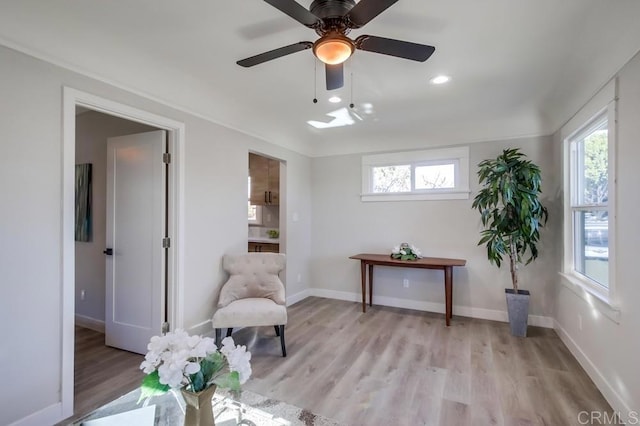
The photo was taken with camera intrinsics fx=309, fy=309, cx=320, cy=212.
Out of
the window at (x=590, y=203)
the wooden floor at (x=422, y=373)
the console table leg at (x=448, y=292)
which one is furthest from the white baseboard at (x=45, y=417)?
the window at (x=590, y=203)

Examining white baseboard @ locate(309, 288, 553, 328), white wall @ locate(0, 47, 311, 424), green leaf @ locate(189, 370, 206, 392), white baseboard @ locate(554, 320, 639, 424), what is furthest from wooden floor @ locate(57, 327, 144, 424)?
white baseboard @ locate(554, 320, 639, 424)

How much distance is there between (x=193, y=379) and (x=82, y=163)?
3872 mm

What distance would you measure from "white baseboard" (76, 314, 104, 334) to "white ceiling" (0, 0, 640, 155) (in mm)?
2781

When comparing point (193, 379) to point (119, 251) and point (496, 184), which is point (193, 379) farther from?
point (496, 184)

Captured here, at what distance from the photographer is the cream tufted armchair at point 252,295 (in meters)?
2.90

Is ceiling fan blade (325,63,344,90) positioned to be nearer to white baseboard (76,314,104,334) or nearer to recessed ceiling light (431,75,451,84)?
recessed ceiling light (431,75,451,84)

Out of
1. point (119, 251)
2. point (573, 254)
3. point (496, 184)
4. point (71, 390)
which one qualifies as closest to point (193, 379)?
point (71, 390)

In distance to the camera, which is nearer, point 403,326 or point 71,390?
point 71,390

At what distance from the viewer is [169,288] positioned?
2.96 meters

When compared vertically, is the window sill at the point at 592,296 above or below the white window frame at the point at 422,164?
below

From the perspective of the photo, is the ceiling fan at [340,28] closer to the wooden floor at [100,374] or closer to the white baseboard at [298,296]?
the wooden floor at [100,374]

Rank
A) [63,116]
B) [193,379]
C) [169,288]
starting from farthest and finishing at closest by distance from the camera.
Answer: [169,288] → [63,116] → [193,379]

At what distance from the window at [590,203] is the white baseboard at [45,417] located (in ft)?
12.9

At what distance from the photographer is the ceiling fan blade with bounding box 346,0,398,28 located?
1.44 metres
